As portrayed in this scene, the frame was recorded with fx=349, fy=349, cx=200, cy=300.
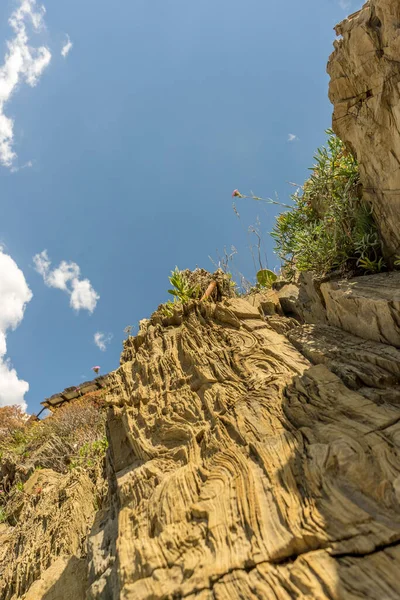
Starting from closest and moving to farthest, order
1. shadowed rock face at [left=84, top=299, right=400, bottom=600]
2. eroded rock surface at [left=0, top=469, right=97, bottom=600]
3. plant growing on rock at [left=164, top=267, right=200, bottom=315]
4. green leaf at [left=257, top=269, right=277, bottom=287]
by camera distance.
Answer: shadowed rock face at [left=84, top=299, right=400, bottom=600] < eroded rock surface at [left=0, top=469, right=97, bottom=600] < plant growing on rock at [left=164, top=267, right=200, bottom=315] < green leaf at [left=257, top=269, right=277, bottom=287]

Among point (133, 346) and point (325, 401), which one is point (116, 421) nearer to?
point (133, 346)

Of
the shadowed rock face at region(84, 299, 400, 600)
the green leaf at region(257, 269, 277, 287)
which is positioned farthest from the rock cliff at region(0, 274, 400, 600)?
the green leaf at region(257, 269, 277, 287)

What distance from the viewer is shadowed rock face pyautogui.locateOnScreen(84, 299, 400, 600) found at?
7.54 ft

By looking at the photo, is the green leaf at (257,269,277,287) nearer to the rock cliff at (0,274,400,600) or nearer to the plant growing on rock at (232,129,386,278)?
the plant growing on rock at (232,129,386,278)

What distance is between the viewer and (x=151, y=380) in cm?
529

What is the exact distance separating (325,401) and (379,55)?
4.46 metres

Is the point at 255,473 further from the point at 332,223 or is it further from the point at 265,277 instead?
the point at 265,277

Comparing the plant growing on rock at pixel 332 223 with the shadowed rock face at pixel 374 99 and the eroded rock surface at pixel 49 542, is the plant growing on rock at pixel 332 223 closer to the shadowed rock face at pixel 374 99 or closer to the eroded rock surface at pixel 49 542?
the shadowed rock face at pixel 374 99

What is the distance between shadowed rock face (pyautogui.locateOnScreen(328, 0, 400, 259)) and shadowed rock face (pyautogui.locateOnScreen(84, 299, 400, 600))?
2.17 metres

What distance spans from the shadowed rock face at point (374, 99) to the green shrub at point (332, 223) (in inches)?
11.3

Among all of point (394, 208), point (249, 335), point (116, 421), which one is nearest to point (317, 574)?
point (249, 335)

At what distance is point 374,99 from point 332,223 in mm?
1981

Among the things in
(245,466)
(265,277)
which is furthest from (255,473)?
(265,277)

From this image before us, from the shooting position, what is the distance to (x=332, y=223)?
6148mm
